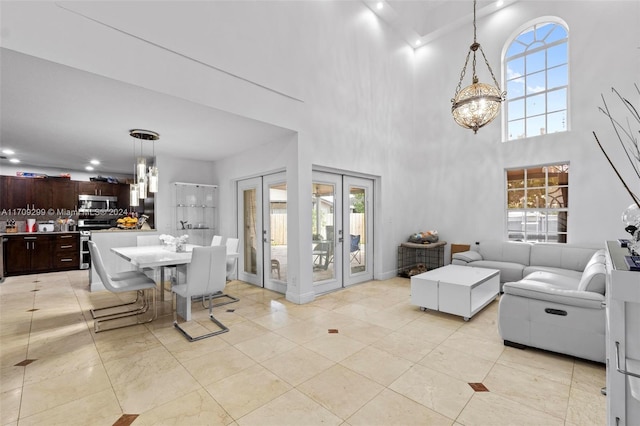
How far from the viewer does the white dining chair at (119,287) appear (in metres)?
3.45

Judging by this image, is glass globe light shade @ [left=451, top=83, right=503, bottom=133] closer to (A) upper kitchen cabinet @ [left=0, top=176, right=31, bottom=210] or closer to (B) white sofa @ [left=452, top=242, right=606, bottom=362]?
(B) white sofa @ [left=452, top=242, right=606, bottom=362]

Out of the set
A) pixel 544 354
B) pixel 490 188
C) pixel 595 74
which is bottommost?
pixel 544 354

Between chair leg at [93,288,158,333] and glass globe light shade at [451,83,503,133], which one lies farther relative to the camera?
glass globe light shade at [451,83,503,133]

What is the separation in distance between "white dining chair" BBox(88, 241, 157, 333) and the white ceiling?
1706 mm

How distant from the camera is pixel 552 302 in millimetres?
2777

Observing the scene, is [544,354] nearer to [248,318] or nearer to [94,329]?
[248,318]

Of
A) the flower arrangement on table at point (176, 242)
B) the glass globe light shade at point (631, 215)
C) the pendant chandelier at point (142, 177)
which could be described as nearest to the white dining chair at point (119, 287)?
the flower arrangement on table at point (176, 242)

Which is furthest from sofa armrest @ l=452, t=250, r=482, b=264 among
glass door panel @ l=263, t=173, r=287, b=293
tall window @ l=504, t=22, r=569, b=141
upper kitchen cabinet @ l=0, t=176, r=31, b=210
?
upper kitchen cabinet @ l=0, t=176, r=31, b=210

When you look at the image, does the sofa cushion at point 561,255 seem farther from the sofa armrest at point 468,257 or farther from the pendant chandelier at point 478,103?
the pendant chandelier at point 478,103

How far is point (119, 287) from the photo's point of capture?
11.5 ft

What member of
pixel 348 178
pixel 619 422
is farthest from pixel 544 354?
pixel 348 178

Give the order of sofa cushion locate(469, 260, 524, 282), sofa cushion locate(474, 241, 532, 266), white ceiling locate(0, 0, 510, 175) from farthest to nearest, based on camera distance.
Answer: sofa cushion locate(474, 241, 532, 266)
sofa cushion locate(469, 260, 524, 282)
white ceiling locate(0, 0, 510, 175)

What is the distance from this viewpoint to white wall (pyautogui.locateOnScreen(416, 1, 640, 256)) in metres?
4.73

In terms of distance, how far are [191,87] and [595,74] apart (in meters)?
6.38
